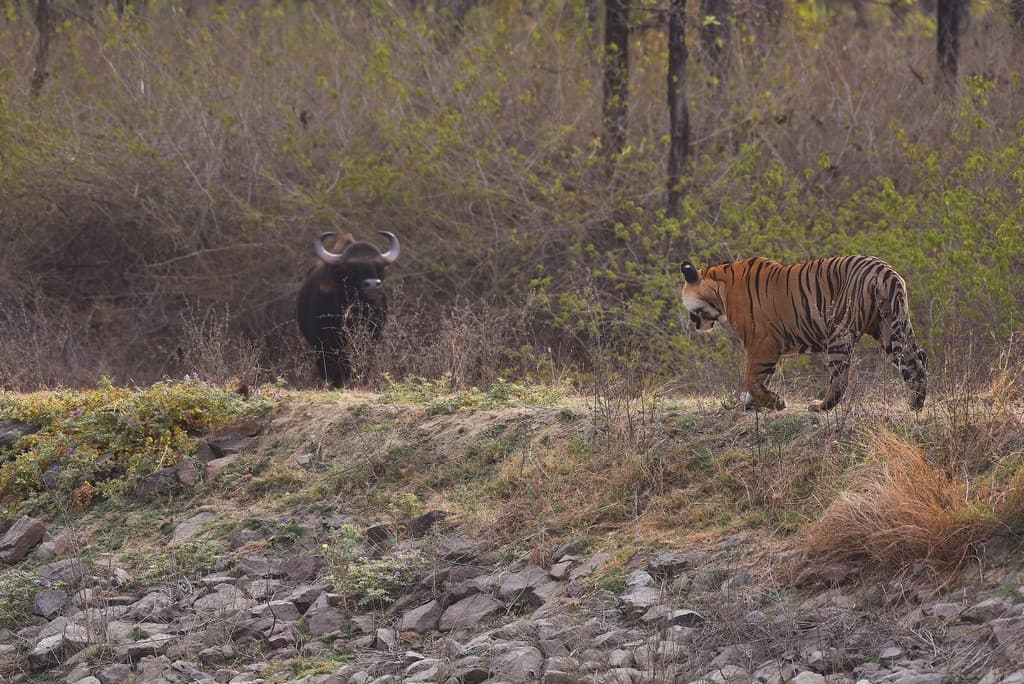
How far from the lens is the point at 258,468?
928cm

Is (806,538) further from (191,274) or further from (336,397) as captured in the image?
(191,274)

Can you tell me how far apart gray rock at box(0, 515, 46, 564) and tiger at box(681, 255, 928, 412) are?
15.5ft

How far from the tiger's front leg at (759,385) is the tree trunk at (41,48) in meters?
13.7

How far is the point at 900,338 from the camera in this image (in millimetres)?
7609

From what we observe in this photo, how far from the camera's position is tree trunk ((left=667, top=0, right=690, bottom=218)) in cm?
1545

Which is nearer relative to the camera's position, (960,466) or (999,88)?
(960,466)

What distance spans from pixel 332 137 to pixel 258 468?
907 cm

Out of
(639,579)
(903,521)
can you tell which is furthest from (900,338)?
(639,579)

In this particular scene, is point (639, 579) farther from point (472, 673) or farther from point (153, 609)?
point (153, 609)

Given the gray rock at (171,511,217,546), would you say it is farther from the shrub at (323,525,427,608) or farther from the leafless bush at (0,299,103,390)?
the leafless bush at (0,299,103,390)

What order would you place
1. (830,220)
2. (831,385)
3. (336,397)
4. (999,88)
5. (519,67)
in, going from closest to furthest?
(831,385), (336,397), (830,220), (999,88), (519,67)

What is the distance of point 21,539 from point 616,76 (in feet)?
35.3

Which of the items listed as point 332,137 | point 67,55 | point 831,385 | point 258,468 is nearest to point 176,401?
point 258,468

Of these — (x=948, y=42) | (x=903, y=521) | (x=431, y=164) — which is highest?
(x=948, y=42)
